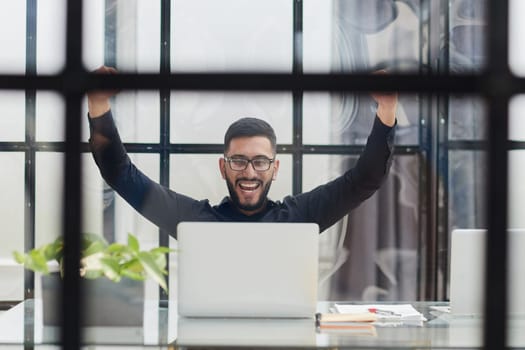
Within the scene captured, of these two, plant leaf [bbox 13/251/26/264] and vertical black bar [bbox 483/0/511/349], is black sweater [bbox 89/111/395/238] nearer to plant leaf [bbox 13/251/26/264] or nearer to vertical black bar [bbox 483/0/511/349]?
plant leaf [bbox 13/251/26/264]

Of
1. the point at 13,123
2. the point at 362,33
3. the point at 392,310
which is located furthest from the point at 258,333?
the point at 13,123

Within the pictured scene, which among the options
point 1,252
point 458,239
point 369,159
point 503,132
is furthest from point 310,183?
point 503,132

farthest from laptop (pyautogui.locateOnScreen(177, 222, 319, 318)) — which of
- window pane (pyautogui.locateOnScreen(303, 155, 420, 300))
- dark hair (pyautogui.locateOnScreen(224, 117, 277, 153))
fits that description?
window pane (pyautogui.locateOnScreen(303, 155, 420, 300))

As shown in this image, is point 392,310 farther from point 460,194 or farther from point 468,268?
point 460,194

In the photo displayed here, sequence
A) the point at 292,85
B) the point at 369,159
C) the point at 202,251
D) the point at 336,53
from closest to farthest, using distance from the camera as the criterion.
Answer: the point at 292,85
the point at 202,251
the point at 369,159
the point at 336,53

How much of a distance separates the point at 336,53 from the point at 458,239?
2.16 meters

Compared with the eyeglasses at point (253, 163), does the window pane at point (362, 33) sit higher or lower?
higher

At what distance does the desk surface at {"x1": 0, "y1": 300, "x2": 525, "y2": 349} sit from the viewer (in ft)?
6.14

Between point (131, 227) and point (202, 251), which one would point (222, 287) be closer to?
point (202, 251)

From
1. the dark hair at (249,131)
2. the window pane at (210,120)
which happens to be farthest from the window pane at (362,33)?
the dark hair at (249,131)

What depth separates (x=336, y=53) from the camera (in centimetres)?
415

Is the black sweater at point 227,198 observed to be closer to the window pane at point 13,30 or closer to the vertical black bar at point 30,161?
the vertical black bar at point 30,161

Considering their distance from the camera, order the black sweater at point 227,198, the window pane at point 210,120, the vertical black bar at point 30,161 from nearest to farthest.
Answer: the black sweater at point 227,198 < the vertical black bar at point 30,161 < the window pane at point 210,120

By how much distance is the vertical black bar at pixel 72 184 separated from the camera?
33cm
